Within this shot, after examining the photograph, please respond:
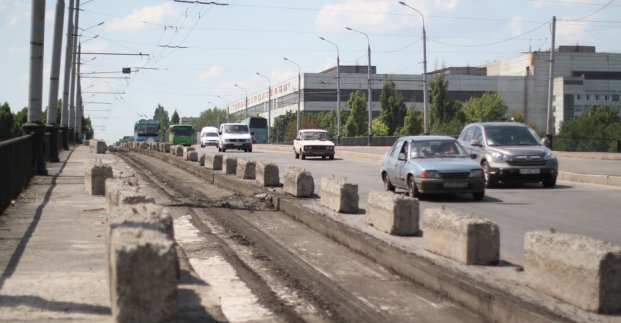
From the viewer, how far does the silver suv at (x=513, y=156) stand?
769 inches

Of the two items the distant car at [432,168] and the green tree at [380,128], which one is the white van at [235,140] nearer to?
the distant car at [432,168]

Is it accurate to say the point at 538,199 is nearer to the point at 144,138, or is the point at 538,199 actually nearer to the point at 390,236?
the point at 390,236

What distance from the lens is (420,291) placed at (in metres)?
7.63

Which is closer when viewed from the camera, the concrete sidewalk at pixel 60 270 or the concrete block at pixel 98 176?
the concrete sidewalk at pixel 60 270

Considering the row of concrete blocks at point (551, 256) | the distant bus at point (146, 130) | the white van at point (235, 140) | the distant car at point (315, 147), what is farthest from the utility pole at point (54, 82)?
the distant bus at point (146, 130)

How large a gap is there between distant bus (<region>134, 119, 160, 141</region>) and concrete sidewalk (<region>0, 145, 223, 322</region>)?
74767 mm

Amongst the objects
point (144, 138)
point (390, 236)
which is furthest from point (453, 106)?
point (390, 236)

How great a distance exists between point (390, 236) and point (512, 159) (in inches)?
398

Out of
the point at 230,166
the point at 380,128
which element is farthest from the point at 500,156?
the point at 380,128

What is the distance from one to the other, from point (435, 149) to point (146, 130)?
7409cm

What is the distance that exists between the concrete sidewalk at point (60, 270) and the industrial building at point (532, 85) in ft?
362

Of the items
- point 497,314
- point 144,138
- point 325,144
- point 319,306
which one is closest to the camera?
point 497,314

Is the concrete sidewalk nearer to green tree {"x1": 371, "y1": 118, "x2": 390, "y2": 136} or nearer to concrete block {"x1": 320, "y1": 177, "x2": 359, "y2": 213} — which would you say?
concrete block {"x1": 320, "y1": 177, "x2": 359, "y2": 213}

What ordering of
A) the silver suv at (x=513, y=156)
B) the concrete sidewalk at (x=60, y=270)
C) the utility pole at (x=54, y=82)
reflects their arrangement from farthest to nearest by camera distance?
the utility pole at (x=54, y=82) < the silver suv at (x=513, y=156) < the concrete sidewalk at (x=60, y=270)
